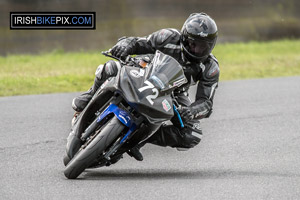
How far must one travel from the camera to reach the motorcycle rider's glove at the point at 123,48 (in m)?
6.07

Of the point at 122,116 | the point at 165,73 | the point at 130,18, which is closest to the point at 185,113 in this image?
the point at 165,73

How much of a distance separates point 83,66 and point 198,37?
→ 30.2ft

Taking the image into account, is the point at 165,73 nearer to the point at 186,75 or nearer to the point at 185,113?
the point at 185,113

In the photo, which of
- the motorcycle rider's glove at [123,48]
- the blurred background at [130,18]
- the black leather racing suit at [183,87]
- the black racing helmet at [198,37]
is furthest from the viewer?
the blurred background at [130,18]

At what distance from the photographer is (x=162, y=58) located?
5.50m

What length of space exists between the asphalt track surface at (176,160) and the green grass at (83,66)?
154 centimetres

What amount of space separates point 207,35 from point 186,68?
1.51 ft

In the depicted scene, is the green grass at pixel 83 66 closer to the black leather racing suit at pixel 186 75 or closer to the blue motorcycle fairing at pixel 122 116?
the black leather racing suit at pixel 186 75

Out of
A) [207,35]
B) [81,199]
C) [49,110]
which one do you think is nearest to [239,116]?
[49,110]

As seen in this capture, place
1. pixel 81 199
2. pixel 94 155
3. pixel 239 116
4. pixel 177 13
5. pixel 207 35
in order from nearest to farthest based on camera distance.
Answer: pixel 81 199 → pixel 94 155 → pixel 207 35 → pixel 239 116 → pixel 177 13

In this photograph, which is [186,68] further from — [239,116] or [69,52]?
[69,52]

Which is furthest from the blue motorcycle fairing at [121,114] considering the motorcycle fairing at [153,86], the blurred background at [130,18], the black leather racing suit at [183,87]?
the blurred background at [130,18]

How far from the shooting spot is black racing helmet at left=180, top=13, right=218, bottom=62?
597cm

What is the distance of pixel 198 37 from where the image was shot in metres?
5.97
